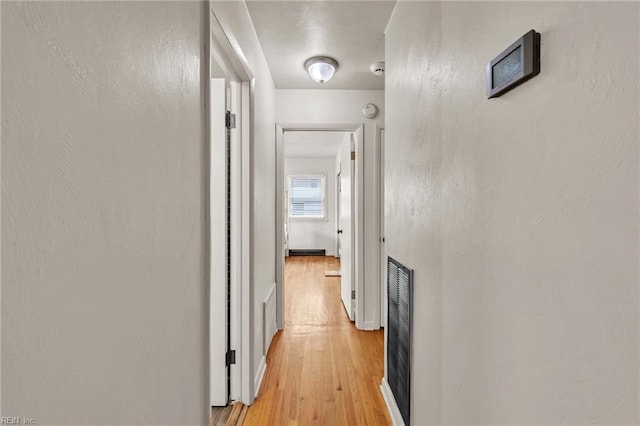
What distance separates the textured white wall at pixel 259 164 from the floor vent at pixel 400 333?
2.76ft

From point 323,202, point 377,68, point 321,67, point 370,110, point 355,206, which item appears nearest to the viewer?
point 321,67

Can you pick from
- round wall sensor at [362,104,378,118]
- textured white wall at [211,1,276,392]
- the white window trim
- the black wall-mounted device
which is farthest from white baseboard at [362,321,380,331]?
the white window trim

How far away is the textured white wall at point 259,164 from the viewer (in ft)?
5.96

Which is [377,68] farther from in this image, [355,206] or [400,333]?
[400,333]

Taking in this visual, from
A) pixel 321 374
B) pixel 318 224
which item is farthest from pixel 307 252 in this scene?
pixel 321 374

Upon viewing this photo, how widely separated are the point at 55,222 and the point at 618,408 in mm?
960

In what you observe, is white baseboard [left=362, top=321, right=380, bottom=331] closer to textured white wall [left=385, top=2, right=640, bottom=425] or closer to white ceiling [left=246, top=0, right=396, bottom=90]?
textured white wall [left=385, top=2, right=640, bottom=425]

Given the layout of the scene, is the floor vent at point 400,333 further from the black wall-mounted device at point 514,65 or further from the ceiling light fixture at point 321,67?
the ceiling light fixture at point 321,67

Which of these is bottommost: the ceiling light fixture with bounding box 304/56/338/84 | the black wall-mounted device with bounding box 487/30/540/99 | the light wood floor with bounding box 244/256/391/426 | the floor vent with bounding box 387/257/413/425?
the light wood floor with bounding box 244/256/391/426

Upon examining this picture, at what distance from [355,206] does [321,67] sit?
4.46ft

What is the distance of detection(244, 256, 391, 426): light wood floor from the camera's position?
1.97m

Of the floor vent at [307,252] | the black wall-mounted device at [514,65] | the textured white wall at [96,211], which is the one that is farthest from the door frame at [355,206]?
the floor vent at [307,252]

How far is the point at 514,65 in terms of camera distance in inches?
31.9

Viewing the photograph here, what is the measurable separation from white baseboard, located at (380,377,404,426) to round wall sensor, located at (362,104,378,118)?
2.32 meters
